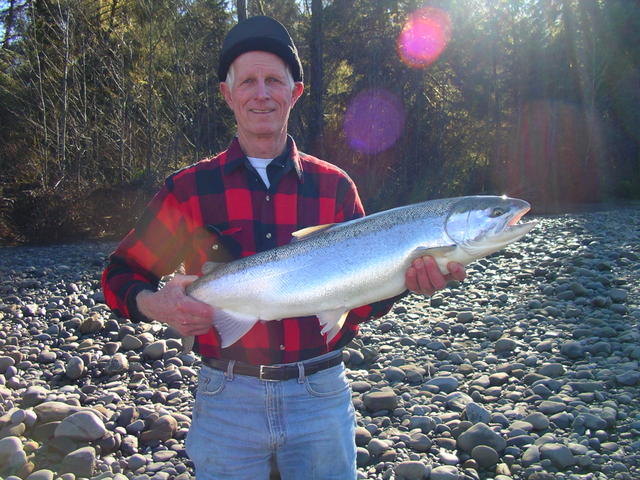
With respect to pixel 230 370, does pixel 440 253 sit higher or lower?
higher

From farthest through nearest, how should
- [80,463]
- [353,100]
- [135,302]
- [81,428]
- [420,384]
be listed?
[353,100] → [420,384] → [81,428] → [80,463] → [135,302]

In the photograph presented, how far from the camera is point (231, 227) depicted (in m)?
2.86

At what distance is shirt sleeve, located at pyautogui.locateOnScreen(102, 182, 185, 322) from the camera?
2.75 meters

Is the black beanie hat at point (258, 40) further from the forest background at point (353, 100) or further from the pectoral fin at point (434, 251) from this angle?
the forest background at point (353, 100)

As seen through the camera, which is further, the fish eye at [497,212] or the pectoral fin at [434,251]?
the fish eye at [497,212]

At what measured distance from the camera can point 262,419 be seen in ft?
8.49

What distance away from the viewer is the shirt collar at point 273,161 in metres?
2.84

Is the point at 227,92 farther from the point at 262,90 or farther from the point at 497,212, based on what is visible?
the point at 497,212

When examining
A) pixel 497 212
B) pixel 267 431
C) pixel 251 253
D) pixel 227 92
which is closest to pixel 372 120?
pixel 497 212

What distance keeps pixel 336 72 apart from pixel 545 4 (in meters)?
13.5

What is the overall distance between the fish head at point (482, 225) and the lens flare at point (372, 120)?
2018 centimetres

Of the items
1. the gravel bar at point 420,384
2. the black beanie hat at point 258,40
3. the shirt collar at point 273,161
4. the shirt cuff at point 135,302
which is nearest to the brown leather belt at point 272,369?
the shirt cuff at point 135,302

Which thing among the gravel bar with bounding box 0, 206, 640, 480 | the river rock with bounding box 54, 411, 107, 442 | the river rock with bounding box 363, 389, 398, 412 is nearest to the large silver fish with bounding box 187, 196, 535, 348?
the gravel bar with bounding box 0, 206, 640, 480

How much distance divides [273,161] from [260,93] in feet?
1.14
